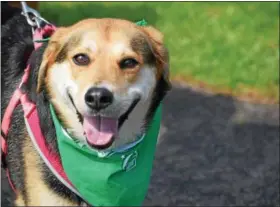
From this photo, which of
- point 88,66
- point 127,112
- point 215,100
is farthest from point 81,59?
point 215,100

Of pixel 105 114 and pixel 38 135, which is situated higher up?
pixel 105 114

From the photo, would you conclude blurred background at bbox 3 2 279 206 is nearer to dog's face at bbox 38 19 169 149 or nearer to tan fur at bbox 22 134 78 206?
tan fur at bbox 22 134 78 206

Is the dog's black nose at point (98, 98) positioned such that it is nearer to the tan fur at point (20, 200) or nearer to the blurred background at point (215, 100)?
the tan fur at point (20, 200)

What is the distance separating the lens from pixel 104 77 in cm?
360

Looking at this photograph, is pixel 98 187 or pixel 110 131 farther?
pixel 98 187

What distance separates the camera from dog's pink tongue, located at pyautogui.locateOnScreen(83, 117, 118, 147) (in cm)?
370

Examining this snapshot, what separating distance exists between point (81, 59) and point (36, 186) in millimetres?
826

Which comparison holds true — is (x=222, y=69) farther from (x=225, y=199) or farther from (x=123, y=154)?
(x=123, y=154)

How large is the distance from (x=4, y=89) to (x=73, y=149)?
84cm

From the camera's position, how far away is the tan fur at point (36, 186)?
13.1 ft

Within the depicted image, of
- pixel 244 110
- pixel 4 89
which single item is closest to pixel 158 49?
pixel 4 89

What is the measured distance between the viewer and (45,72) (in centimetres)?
390

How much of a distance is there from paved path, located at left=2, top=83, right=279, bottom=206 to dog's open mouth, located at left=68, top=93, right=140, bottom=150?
171 centimetres

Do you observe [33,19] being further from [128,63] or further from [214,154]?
[214,154]
